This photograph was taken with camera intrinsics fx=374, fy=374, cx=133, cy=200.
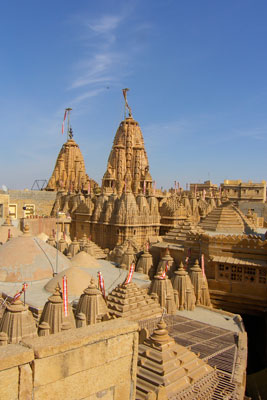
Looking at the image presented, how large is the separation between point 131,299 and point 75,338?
777 centimetres

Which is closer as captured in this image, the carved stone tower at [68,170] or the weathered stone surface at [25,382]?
the weathered stone surface at [25,382]

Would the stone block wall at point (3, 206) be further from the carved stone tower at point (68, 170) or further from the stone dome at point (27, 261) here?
the stone dome at point (27, 261)

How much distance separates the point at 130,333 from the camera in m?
5.38

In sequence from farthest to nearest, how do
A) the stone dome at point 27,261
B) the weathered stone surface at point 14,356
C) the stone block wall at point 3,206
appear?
the stone block wall at point 3,206, the stone dome at point 27,261, the weathered stone surface at point 14,356

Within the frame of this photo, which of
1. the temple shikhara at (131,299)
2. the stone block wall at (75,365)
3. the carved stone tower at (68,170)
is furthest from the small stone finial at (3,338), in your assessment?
the carved stone tower at (68,170)

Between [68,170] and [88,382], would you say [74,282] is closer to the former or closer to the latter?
[88,382]

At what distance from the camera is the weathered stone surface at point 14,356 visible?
4.22m

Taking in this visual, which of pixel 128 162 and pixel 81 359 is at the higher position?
pixel 128 162

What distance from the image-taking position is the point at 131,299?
12.4 meters

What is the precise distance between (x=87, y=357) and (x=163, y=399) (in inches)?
95.7

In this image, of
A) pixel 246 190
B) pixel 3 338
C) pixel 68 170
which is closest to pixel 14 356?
pixel 3 338

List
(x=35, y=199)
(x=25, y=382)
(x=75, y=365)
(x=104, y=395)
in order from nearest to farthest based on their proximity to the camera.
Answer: (x=25, y=382) < (x=75, y=365) < (x=104, y=395) < (x=35, y=199)

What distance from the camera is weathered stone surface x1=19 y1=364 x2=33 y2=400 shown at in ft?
14.3

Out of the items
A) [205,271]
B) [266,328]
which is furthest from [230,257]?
[266,328]
